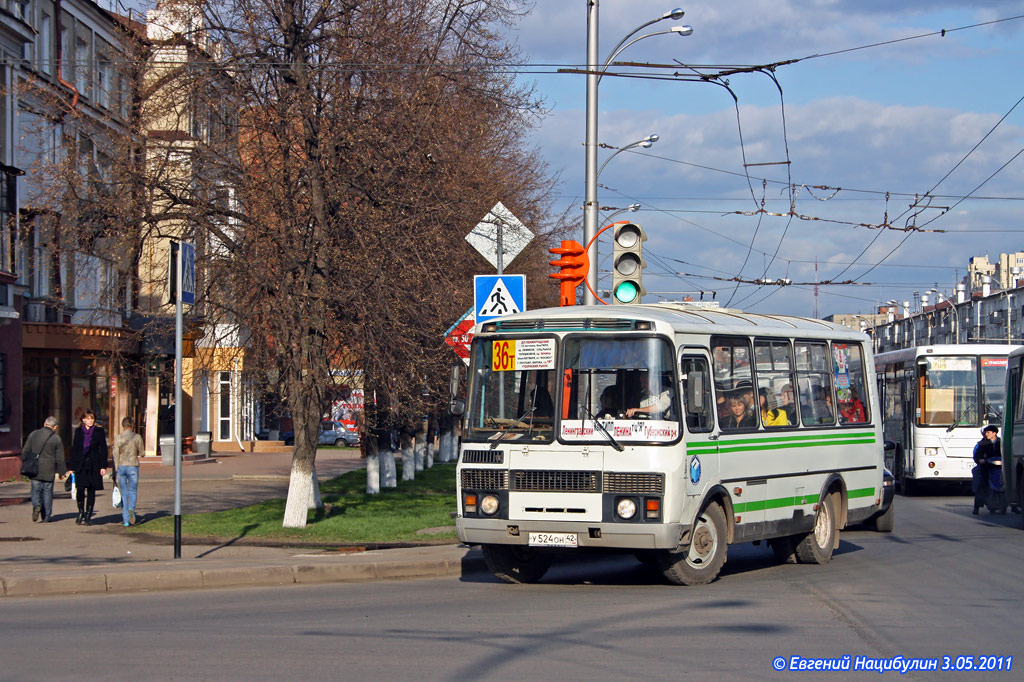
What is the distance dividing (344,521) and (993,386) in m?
16.0

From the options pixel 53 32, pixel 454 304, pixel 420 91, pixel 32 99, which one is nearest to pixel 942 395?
pixel 454 304

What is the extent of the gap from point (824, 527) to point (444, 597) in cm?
540

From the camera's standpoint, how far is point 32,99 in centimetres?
2712

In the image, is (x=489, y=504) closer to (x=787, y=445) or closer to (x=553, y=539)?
(x=553, y=539)

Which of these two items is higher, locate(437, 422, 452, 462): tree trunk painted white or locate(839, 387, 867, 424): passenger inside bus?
locate(839, 387, 867, 424): passenger inside bus

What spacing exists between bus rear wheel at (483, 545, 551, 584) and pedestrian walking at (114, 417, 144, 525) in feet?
26.5

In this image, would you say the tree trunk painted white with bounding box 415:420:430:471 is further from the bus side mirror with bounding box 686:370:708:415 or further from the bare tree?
the bus side mirror with bounding box 686:370:708:415

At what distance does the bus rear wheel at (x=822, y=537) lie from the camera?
1385 cm

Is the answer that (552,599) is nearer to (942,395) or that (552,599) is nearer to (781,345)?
(781,345)

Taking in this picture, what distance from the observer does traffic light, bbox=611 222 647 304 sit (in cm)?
1602

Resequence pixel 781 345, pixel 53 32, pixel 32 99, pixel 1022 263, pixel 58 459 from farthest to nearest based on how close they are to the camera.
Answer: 1. pixel 1022 263
2. pixel 53 32
3. pixel 32 99
4. pixel 58 459
5. pixel 781 345

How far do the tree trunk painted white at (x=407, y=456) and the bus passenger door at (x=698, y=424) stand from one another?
1792 cm

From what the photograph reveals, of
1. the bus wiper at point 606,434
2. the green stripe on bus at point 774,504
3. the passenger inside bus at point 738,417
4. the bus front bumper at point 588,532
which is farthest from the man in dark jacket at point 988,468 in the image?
the bus wiper at point 606,434

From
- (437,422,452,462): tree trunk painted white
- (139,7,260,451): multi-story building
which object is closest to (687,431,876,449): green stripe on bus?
(139,7,260,451): multi-story building
